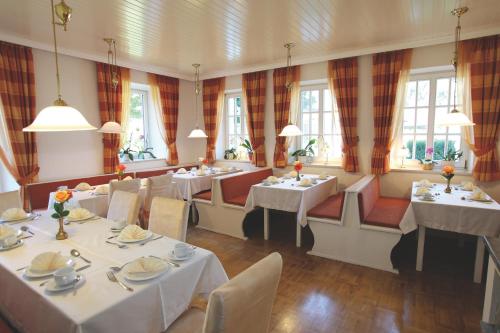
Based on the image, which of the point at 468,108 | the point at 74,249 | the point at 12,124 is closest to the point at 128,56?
the point at 12,124

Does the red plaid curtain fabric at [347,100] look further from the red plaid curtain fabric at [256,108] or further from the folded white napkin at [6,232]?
the folded white napkin at [6,232]

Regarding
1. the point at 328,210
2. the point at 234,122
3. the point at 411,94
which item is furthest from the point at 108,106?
the point at 411,94

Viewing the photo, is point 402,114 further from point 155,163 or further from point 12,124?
point 12,124

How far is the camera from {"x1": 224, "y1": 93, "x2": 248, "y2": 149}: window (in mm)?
6195

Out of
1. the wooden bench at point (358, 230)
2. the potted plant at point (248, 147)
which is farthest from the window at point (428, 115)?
the potted plant at point (248, 147)

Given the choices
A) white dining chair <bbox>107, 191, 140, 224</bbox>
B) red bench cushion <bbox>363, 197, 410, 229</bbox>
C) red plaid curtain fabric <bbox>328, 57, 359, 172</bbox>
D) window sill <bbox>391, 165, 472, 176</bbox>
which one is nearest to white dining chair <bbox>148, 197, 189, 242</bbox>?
white dining chair <bbox>107, 191, 140, 224</bbox>

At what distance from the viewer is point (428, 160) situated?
4230 millimetres

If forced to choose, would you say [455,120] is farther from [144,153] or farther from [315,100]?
[144,153]

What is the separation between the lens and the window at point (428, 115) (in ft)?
13.6

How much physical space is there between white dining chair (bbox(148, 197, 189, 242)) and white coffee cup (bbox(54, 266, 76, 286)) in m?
0.84

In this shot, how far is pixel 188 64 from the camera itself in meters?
5.26

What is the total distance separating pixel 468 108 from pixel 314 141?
2.21 metres

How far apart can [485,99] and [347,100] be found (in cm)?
171

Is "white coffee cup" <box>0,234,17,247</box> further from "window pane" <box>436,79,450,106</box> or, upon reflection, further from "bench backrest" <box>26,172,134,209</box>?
"window pane" <box>436,79,450,106</box>
